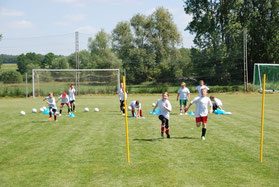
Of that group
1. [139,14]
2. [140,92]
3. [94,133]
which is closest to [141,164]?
[94,133]

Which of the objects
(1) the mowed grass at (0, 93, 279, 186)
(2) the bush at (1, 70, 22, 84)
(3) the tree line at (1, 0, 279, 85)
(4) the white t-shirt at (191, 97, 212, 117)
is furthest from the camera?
(3) the tree line at (1, 0, 279, 85)

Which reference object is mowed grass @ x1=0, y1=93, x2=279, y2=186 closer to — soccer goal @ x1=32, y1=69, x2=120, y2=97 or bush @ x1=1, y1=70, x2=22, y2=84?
soccer goal @ x1=32, y1=69, x2=120, y2=97

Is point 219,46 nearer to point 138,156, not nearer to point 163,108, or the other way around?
point 163,108

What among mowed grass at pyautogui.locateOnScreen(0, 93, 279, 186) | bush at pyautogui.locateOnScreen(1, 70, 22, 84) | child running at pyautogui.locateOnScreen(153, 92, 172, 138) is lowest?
mowed grass at pyautogui.locateOnScreen(0, 93, 279, 186)

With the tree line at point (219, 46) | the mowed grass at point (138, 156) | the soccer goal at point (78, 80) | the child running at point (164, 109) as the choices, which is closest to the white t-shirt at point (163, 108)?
the child running at point (164, 109)

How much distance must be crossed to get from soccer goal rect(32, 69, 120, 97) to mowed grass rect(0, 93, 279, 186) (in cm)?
2489

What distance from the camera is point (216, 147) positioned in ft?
34.1

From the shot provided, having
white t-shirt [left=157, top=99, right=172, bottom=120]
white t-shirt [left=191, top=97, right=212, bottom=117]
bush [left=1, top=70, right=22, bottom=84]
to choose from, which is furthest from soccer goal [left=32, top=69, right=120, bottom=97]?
white t-shirt [left=191, top=97, right=212, bottom=117]

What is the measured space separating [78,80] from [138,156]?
32.9 m

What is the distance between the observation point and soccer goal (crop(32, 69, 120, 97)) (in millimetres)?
39938

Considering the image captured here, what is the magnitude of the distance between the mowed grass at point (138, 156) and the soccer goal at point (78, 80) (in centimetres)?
2489

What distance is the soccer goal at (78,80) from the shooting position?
39.9 m

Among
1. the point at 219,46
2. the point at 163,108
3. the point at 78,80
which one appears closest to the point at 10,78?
the point at 78,80

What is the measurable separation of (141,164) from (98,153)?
6.06ft
